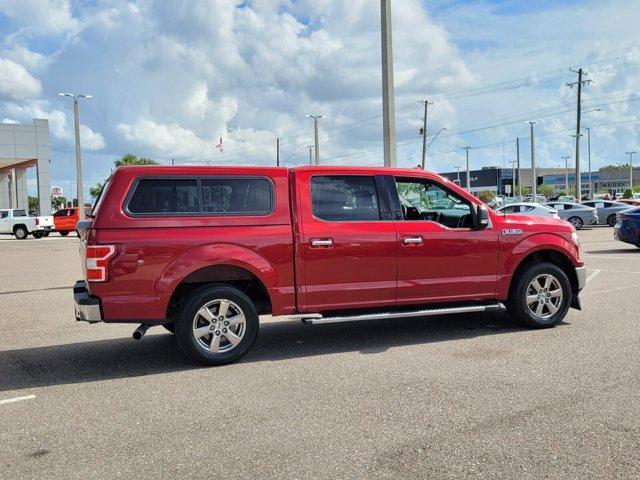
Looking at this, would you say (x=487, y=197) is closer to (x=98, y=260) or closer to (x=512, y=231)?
(x=512, y=231)

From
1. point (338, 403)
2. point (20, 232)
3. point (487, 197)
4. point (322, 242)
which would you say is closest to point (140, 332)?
point (322, 242)

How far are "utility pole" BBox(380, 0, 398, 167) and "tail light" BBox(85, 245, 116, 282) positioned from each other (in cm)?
1071

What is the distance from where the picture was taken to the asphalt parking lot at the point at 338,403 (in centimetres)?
377

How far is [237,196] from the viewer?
6238mm

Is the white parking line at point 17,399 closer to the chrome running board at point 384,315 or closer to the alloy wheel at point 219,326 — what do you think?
the alloy wheel at point 219,326

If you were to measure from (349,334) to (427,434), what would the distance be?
331 centimetres

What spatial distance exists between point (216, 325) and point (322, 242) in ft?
4.42

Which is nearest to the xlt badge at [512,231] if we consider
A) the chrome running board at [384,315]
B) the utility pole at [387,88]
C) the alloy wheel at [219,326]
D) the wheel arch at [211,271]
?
the chrome running board at [384,315]

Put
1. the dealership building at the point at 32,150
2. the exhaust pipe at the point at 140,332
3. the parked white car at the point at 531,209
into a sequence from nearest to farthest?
the exhaust pipe at the point at 140,332 < the parked white car at the point at 531,209 < the dealership building at the point at 32,150

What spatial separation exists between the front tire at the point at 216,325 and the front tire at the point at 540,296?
321 centimetres

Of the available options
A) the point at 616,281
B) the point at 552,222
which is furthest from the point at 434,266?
the point at 616,281

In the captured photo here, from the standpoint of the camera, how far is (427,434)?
13.7 ft

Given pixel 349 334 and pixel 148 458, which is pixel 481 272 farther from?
pixel 148 458

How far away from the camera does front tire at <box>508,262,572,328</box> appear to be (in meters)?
7.29
